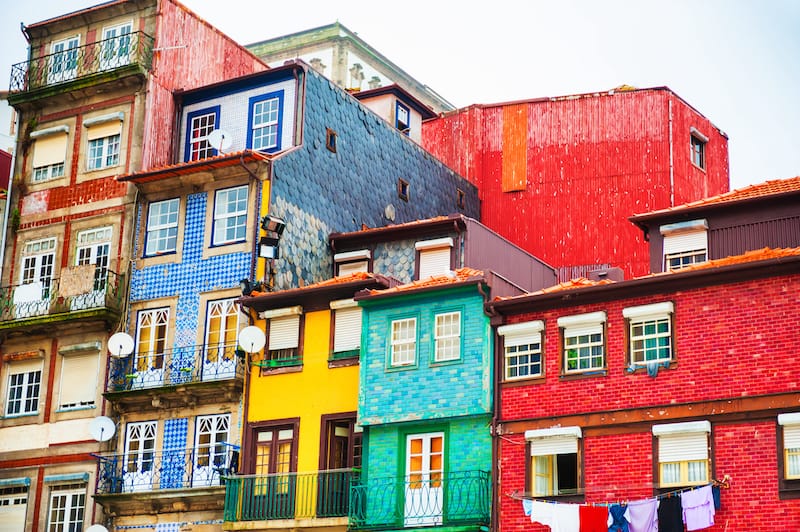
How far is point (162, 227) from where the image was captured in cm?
4641

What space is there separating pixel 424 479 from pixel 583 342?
554cm

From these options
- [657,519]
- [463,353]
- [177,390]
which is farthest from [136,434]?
[657,519]

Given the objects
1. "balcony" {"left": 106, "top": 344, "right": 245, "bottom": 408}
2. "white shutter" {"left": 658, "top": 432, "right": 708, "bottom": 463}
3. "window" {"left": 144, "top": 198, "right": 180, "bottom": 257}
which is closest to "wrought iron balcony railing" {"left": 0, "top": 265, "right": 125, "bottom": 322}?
"window" {"left": 144, "top": 198, "right": 180, "bottom": 257}

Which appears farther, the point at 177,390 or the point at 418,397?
the point at 177,390

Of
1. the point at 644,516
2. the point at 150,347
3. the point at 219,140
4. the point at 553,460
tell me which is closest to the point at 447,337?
the point at 553,460

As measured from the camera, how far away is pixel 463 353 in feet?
124

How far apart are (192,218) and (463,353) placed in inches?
479

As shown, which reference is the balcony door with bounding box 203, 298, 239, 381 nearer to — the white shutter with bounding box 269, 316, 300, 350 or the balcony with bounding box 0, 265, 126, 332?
the white shutter with bounding box 269, 316, 300, 350

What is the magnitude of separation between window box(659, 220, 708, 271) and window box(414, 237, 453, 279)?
24.2 ft

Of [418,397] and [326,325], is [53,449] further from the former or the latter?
[418,397]

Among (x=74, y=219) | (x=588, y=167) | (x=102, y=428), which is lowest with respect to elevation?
(x=102, y=428)

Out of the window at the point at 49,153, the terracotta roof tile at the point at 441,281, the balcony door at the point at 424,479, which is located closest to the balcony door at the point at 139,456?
the terracotta roof tile at the point at 441,281

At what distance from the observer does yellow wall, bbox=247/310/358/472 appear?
4016 centimetres

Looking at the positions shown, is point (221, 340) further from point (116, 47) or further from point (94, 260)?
point (116, 47)
